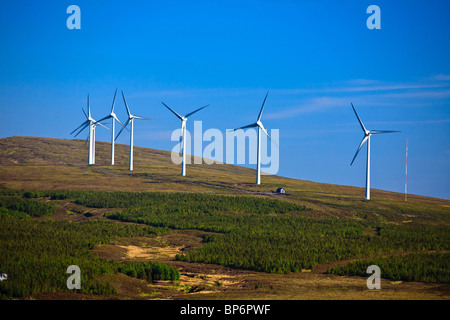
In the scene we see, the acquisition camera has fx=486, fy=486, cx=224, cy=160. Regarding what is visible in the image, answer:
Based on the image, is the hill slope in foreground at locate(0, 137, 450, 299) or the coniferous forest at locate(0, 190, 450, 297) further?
the coniferous forest at locate(0, 190, 450, 297)

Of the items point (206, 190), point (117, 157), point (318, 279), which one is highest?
point (117, 157)

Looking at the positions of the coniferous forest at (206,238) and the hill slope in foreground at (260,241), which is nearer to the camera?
the hill slope in foreground at (260,241)

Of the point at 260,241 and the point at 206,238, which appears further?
the point at 206,238

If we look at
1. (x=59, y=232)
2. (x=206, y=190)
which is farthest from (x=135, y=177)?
(x=59, y=232)
